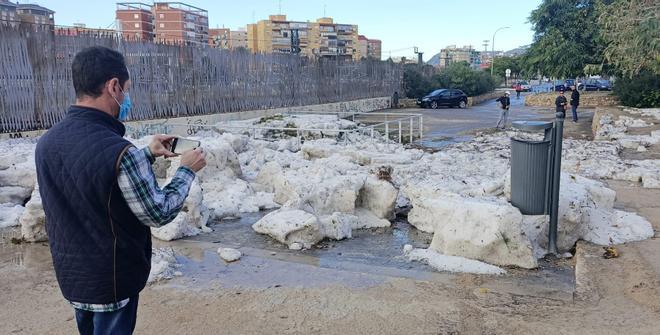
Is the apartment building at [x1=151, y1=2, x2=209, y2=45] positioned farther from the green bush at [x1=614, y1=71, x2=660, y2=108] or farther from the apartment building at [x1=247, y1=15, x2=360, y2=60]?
the apartment building at [x1=247, y1=15, x2=360, y2=60]

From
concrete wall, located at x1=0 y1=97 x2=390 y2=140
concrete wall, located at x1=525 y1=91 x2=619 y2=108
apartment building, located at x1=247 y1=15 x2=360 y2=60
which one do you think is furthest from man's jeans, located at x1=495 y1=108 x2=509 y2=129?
apartment building, located at x1=247 y1=15 x2=360 y2=60

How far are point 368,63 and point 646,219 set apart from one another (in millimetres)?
26783

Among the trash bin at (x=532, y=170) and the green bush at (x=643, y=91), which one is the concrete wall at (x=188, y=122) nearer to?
the trash bin at (x=532, y=170)

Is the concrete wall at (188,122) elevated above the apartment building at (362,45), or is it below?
below

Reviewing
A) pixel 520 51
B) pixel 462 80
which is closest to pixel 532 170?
pixel 462 80

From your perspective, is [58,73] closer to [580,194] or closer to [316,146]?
[316,146]

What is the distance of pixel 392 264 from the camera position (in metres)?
5.77

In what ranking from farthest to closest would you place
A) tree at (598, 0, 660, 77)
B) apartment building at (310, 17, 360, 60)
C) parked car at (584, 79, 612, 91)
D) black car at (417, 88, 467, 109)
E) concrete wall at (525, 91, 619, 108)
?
apartment building at (310, 17, 360, 60), parked car at (584, 79, 612, 91), black car at (417, 88, 467, 109), concrete wall at (525, 91, 619, 108), tree at (598, 0, 660, 77)

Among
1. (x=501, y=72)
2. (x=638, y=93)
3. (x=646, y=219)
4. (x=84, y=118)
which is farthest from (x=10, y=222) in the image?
(x=501, y=72)

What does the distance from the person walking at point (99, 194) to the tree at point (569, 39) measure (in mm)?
33124

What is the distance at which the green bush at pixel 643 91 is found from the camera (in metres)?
24.7

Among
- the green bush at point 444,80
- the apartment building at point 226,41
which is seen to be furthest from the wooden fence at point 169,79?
the green bush at point 444,80

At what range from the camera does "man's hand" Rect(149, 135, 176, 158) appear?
2.50 metres

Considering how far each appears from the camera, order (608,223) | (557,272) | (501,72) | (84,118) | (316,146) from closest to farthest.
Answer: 1. (84,118)
2. (557,272)
3. (608,223)
4. (316,146)
5. (501,72)
